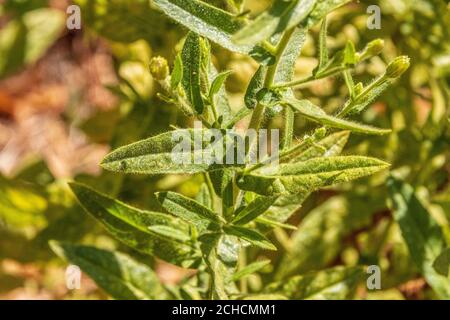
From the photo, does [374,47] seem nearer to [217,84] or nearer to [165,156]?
[217,84]

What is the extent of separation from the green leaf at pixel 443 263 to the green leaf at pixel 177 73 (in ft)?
2.64

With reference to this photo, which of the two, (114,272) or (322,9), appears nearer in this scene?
(322,9)

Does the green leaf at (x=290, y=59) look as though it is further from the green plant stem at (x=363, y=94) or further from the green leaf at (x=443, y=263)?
the green leaf at (x=443, y=263)

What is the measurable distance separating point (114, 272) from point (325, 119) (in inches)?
29.5

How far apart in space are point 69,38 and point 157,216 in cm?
246

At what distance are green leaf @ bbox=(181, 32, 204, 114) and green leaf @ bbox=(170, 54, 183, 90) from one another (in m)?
0.06

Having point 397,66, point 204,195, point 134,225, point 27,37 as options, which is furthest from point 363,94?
point 27,37

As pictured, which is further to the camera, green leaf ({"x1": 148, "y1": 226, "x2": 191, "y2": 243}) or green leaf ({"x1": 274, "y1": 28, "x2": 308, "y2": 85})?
green leaf ({"x1": 148, "y1": 226, "x2": 191, "y2": 243})

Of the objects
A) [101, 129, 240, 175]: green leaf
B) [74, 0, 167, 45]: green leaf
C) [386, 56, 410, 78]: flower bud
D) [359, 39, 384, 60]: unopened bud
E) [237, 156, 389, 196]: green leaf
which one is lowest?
[237, 156, 389, 196]: green leaf

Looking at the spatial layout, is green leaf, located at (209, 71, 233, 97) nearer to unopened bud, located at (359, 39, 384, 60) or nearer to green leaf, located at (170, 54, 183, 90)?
green leaf, located at (170, 54, 183, 90)

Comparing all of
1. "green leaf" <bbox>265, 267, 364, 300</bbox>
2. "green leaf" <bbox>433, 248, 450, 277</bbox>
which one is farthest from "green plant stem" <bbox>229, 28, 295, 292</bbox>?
"green leaf" <bbox>433, 248, 450, 277</bbox>

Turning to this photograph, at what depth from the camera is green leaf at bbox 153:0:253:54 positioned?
4.03ft

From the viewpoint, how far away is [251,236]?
138cm
